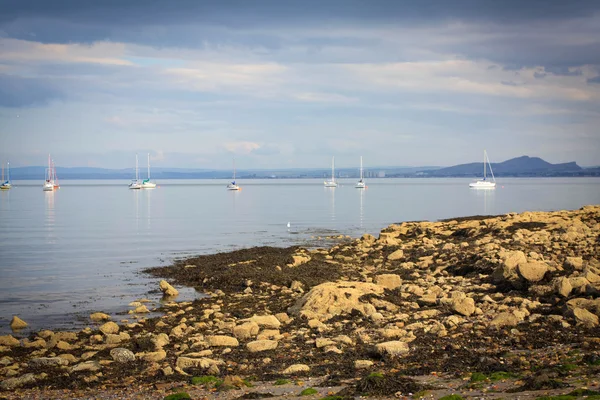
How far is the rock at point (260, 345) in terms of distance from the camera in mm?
16688

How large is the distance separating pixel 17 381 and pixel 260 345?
562cm

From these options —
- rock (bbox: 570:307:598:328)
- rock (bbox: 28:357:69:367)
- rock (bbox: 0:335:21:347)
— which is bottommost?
rock (bbox: 0:335:21:347)

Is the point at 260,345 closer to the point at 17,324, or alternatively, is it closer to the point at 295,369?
the point at 295,369

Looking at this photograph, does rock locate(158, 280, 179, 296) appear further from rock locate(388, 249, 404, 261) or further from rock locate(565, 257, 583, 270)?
rock locate(565, 257, 583, 270)

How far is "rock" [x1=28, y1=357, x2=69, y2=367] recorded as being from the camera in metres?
16.1

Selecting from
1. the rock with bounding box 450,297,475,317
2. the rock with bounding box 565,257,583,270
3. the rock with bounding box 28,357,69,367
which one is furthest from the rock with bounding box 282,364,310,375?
the rock with bounding box 565,257,583,270

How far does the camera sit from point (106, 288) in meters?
29.1

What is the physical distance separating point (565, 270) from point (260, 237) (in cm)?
3228

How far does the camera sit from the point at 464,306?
19.4m

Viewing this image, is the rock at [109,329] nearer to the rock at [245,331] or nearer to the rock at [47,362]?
the rock at [47,362]

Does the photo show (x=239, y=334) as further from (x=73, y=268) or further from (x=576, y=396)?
(x=73, y=268)

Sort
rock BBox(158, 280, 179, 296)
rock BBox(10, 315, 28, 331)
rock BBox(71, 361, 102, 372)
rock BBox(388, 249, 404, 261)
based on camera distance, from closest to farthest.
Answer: rock BBox(71, 361, 102, 372) < rock BBox(10, 315, 28, 331) < rock BBox(158, 280, 179, 296) < rock BBox(388, 249, 404, 261)

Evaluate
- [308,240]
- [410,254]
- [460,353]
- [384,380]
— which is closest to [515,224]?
[410,254]

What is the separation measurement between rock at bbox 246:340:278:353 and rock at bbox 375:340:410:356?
8.98 ft
